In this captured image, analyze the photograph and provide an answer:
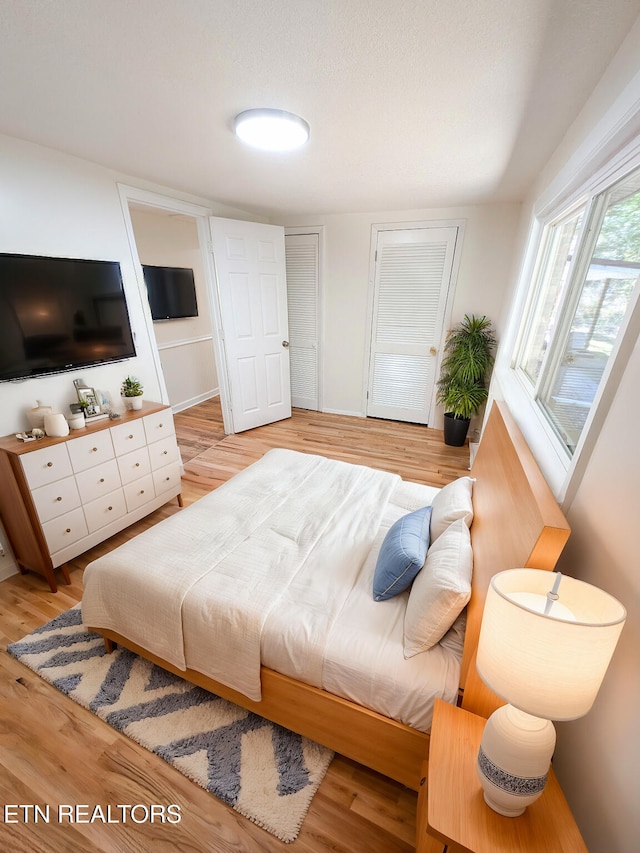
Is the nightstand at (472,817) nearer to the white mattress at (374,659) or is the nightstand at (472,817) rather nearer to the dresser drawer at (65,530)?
the white mattress at (374,659)

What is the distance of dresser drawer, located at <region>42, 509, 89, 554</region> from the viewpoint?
1.89 metres

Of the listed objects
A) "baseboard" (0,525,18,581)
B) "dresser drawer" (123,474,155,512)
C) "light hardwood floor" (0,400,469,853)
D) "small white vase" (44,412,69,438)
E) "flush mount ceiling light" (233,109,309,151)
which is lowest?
"light hardwood floor" (0,400,469,853)

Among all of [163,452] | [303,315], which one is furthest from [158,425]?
[303,315]

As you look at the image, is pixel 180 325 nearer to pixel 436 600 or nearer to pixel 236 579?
pixel 236 579

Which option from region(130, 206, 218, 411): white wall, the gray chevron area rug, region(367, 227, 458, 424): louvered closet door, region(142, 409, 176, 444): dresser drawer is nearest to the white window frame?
region(367, 227, 458, 424): louvered closet door

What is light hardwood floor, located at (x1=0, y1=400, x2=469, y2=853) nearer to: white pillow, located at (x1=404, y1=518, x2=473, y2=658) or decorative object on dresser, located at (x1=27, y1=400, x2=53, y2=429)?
white pillow, located at (x1=404, y1=518, x2=473, y2=658)

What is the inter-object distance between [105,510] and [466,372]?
11.2 ft

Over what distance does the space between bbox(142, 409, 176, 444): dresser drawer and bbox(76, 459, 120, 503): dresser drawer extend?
308mm

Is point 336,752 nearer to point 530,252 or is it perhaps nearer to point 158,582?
point 158,582

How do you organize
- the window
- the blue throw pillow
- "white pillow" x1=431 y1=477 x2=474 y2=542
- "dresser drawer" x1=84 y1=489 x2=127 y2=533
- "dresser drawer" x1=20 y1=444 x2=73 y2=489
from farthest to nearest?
"dresser drawer" x1=84 y1=489 x2=127 y2=533 < "dresser drawer" x1=20 y1=444 x2=73 y2=489 < "white pillow" x1=431 y1=477 x2=474 y2=542 < the blue throw pillow < the window

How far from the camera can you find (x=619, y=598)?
2.45 ft

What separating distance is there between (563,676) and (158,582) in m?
1.31

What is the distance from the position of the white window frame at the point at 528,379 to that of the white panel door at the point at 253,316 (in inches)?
99.3

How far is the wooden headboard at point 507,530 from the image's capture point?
2.77ft
